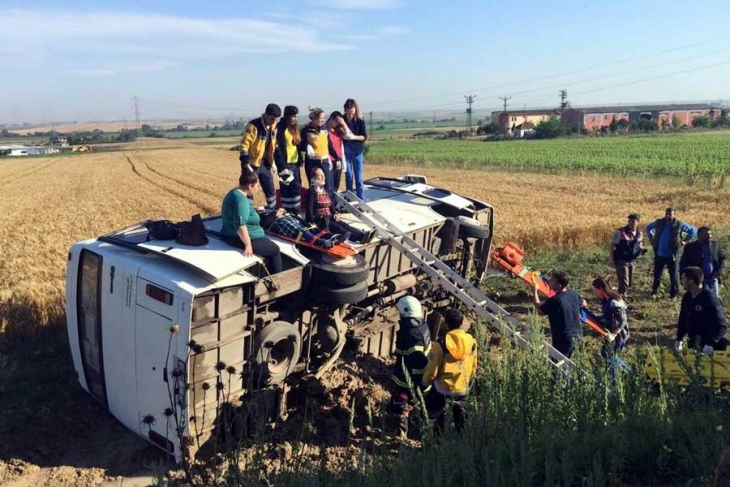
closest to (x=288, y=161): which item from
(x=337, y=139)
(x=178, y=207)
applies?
(x=337, y=139)

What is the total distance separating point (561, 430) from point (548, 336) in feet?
16.9

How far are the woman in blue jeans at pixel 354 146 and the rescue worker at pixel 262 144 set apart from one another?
143cm

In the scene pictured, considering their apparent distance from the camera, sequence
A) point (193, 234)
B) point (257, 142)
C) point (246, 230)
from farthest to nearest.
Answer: point (257, 142), point (193, 234), point (246, 230)

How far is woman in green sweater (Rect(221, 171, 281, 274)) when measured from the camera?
5.76 metres

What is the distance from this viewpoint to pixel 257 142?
25.0 feet

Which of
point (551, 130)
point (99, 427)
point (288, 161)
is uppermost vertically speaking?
point (551, 130)

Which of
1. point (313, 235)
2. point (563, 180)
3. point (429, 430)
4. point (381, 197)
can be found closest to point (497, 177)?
point (563, 180)

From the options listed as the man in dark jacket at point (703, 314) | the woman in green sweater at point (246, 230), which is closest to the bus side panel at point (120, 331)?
the woman in green sweater at point (246, 230)

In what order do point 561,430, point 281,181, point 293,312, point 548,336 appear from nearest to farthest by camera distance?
1. point 561,430
2. point 293,312
3. point 281,181
4. point 548,336

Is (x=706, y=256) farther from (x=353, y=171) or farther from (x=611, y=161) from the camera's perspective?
(x=611, y=161)

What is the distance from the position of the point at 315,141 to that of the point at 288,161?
485 millimetres

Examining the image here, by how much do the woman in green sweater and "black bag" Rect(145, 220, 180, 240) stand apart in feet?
1.63

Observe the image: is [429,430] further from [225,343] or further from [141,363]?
[141,363]

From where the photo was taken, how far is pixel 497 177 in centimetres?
3481
